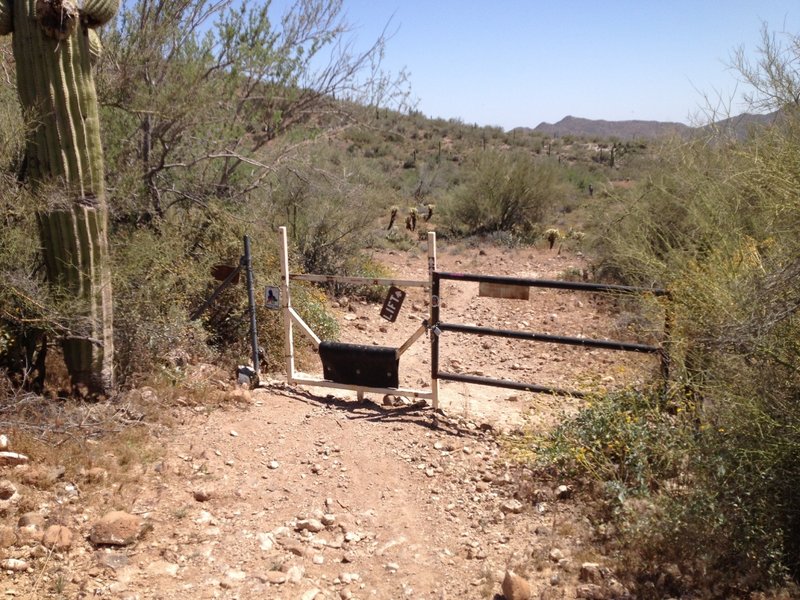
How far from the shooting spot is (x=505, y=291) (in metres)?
5.66

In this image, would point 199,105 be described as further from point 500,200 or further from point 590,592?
point 500,200

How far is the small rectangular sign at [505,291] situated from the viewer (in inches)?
220

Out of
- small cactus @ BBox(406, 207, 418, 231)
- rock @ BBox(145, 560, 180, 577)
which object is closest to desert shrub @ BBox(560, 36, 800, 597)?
rock @ BBox(145, 560, 180, 577)

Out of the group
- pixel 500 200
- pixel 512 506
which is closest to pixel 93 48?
pixel 512 506

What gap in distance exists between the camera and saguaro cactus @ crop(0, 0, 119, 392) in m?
4.94

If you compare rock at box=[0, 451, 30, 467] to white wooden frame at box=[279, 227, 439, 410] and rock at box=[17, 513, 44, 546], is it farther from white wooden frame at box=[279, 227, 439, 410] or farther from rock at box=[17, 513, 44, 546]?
A: white wooden frame at box=[279, 227, 439, 410]

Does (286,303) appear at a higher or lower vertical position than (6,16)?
lower

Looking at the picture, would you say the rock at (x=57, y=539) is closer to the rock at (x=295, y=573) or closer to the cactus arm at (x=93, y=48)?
the rock at (x=295, y=573)

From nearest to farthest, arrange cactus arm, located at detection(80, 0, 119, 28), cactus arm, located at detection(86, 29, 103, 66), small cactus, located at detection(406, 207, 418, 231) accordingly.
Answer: cactus arm, located at detection(80, 0, 119, 28)
cactus arm, located at detection(86, 29, 103, 66)
small cactus, located at detection(406, 207, 418, 231)

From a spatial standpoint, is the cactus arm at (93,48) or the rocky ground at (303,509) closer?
the rocky ground at (303,509)

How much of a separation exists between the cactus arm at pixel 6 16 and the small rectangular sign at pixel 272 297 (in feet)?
9.44

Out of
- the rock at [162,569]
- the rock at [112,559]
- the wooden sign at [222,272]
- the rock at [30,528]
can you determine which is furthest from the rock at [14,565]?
the wooden sign at [222,272]

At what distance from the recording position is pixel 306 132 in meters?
9.29

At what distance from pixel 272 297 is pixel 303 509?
252 centimetres
